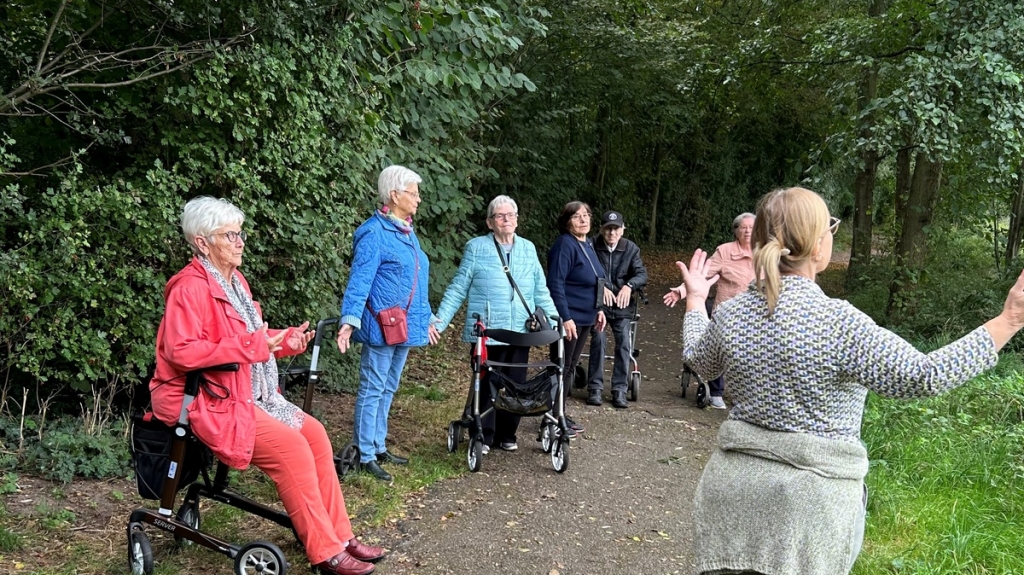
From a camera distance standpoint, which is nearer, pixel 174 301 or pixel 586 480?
pixel 174 301

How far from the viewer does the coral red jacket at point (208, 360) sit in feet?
11.7

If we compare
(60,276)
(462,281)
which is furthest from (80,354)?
(462,281)

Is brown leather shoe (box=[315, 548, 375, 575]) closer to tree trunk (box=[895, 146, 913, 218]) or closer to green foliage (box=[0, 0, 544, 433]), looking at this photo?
green foliage (box=[0, 0, 544, 433])

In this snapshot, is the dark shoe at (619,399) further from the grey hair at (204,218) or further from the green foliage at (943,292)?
the grey hair at (204,218)

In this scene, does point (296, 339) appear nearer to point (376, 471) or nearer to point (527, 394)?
point (376, 471)

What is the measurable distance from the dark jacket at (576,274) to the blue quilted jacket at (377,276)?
2184mm

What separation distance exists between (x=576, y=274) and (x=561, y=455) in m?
2.08

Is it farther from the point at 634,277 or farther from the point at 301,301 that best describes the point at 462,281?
the point at 634,277

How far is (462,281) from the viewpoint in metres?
6.04

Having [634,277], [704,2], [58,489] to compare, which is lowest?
[58,489]

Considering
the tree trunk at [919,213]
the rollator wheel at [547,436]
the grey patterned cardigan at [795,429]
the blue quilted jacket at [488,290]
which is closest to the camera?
the grey patterned cardigan at [795,429]

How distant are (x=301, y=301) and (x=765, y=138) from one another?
22.4m

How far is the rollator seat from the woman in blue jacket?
551 millimetres

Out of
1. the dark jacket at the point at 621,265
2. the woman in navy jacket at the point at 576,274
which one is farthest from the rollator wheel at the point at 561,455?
the dark jacket at the point at 621,265
